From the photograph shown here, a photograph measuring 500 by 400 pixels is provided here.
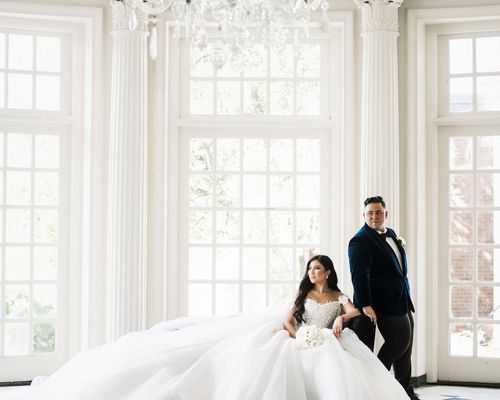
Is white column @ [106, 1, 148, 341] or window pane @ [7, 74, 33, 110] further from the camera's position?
window pane @ [7, 74, 33, 110]

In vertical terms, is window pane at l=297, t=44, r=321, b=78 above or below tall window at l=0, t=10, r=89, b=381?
above

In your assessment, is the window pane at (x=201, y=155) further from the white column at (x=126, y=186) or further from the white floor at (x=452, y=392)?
the white floor at (x=452, y=392)

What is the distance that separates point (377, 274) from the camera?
457 cm

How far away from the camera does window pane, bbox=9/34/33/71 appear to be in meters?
5.77

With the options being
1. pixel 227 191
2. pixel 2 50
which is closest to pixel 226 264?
pixel 227 191

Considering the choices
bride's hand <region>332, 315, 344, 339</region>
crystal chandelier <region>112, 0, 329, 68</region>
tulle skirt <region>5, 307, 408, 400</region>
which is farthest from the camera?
bride's hand <region>332, 315, 344, 339</region>

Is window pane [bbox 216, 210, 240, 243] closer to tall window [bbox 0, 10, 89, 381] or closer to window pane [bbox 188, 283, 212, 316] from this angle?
window pane [bbox 188, 283, 212, 316]

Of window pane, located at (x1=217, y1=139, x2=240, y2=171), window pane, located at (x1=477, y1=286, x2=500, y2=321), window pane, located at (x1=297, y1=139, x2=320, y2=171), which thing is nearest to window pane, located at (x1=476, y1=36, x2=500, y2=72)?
window pane, located at (x1=297, y1=139, x2=320, y2=171)

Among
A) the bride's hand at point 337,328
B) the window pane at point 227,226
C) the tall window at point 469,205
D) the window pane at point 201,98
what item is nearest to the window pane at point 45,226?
the window pane at point 227,226

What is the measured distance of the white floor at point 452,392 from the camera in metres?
5.30

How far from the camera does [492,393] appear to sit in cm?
548

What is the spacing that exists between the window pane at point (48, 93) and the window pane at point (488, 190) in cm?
339

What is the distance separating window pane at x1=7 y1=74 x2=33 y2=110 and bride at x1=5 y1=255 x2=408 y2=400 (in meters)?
2.28

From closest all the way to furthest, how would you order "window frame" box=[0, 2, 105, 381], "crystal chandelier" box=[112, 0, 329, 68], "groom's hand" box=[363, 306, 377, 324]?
"crystal chandelier" box=[112, 0, 329, 68]
"groom's hand" box=[363, 306, 377, 324]
"window frame" box=[0, 2, 105, 381]
